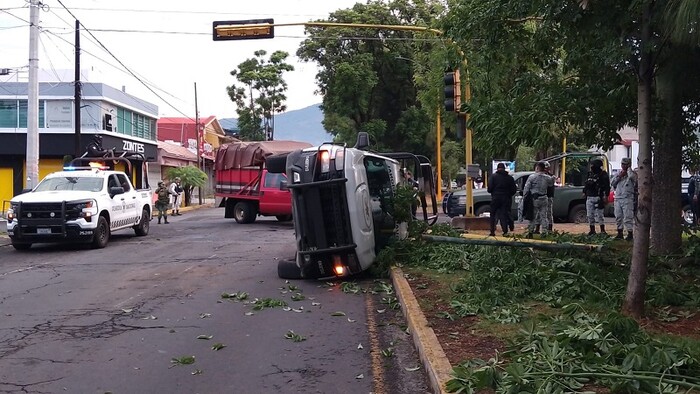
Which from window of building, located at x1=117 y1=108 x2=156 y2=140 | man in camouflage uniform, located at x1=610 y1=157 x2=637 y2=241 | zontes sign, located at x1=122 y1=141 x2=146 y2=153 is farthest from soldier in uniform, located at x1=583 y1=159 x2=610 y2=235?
window of building, located at x1=117 y1=108 x2=156 y2=140

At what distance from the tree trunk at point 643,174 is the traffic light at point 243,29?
33.7ft

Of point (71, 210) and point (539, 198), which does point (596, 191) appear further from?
point (71, 210)

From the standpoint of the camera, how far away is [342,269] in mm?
10781

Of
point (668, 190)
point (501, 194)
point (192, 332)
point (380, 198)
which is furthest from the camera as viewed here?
point (501, 194)

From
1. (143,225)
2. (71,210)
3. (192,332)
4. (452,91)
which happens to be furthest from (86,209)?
(192,332)

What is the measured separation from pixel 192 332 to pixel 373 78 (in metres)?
31.5

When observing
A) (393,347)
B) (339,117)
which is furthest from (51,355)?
(339,117)

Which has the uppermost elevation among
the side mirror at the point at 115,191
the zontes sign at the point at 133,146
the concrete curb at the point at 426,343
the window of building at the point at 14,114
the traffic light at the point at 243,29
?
the window of building at the point at 14,114

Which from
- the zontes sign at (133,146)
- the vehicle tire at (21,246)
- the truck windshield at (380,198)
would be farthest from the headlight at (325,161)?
the zontes sign at (133,146)

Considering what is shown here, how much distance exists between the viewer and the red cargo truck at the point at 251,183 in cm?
2397

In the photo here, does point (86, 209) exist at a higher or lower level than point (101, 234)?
higher

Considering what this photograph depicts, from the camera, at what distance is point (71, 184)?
1720 cm

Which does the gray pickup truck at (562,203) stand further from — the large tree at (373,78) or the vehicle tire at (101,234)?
the large tree at (373,78)

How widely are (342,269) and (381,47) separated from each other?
2966 centimetres
